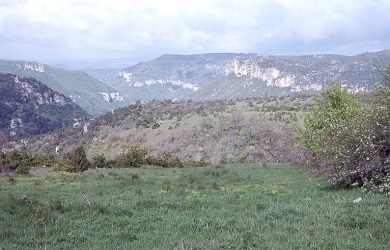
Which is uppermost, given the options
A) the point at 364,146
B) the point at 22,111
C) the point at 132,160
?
the point at 364,146

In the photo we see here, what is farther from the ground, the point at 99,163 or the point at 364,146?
the point at 364,146

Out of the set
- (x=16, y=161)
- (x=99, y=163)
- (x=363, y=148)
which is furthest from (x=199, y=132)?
(x=363, y=148)

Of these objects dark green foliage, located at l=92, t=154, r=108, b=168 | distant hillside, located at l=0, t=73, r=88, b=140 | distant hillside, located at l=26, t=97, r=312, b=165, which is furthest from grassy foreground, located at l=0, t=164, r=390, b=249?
distant hillside, located at l=0, t=73, r=88, b=140

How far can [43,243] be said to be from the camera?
26.1 feet

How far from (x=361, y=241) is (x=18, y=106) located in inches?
7502

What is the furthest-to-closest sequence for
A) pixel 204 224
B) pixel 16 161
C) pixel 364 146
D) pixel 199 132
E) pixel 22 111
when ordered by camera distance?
pixel 22 111, pixel 199 132, pixel 16 161, pixel 364 146, pixel 204 224

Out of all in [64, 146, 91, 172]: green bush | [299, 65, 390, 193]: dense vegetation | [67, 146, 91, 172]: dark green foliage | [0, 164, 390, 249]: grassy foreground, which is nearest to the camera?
[0, 164, 390, 249]: grassy foreground

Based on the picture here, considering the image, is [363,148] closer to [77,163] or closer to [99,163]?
[77,163]

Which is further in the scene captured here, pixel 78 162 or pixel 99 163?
pixel 99 163

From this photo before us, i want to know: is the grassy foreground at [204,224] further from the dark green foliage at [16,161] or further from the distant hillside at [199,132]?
the distant hillside at [199,132]

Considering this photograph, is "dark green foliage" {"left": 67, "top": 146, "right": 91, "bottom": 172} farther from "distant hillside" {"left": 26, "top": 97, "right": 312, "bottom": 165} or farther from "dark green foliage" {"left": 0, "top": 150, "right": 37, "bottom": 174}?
"distant hillside" {"left": 26, "top": 97, "right": 312, "bottom": 165}

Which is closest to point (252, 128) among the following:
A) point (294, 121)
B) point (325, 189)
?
point (294, 121)

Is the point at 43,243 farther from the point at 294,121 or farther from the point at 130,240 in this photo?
the point at 294,121

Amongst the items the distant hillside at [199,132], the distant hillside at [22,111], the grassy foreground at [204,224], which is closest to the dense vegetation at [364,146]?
the grassy foreground at [204,224]
